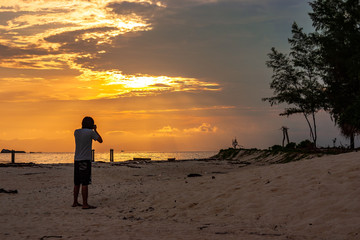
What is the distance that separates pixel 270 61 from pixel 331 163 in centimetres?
2895

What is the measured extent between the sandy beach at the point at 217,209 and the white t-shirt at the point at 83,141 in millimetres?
1552

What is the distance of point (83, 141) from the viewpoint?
34.0 ft

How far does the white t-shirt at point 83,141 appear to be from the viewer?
34.0 feet

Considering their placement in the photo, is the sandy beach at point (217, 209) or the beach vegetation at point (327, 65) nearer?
the sandy beach at point (217, 209)

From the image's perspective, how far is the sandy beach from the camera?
7113 mm

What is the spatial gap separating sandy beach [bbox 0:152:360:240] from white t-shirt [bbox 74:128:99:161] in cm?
155

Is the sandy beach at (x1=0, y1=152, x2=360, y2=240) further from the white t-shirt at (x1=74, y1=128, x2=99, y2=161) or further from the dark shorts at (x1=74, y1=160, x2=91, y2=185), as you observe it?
the white t-shirt at (x1=74, y1=128, x2=99, y2=161)

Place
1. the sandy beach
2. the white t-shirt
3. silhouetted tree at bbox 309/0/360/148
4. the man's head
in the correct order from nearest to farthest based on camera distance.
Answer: the sandy beach → the white t-shirt → the man's head → silhouetted tree at bbox 309/0/360/148

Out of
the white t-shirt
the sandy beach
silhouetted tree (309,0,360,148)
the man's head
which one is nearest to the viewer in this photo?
the sandy beach

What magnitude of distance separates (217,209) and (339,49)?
28.3m

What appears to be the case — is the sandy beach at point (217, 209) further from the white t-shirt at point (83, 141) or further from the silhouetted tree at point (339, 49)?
the silhouetted tree at point (339, 49)

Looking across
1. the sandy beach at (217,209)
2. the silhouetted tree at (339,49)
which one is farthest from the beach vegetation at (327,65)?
the sandy beach at (217,209)

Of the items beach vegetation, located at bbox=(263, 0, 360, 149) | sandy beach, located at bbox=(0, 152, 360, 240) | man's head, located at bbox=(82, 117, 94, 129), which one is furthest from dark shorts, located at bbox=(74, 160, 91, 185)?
beach vegetation, located at bbox=(263, 0, 360, 149)

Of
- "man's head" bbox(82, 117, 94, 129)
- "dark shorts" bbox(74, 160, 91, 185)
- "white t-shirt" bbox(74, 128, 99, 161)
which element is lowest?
"dark shorts" bbox(74, 160, 91, 185)
